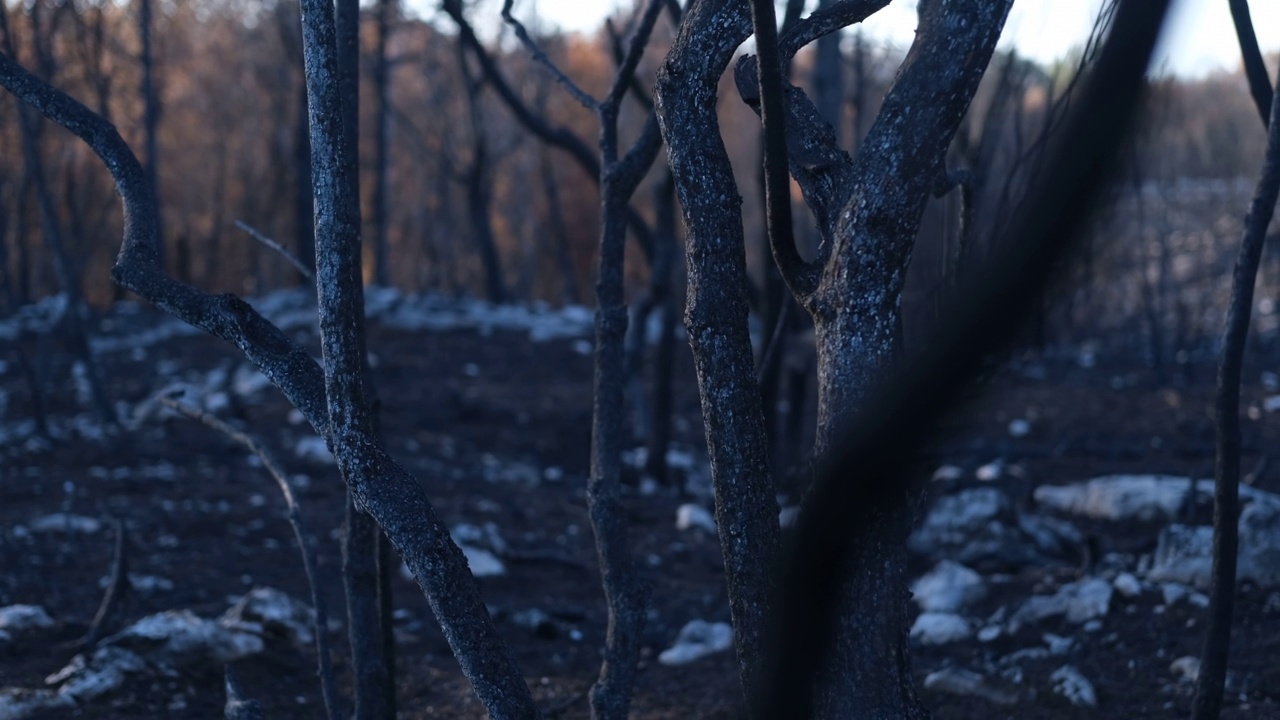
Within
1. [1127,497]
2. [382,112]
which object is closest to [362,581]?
[1127,497]

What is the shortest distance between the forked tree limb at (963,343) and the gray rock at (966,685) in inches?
84.7

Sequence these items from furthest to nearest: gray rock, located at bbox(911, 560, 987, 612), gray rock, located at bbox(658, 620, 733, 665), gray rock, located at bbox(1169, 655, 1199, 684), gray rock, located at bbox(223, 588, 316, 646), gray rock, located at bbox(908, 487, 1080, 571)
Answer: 1. gray rock, located at bbox(908, 487, 1080, 571)
2. gray rock, located at bbox(911, 560, 987, 612)
3. gray rock, located at bbox(658, 620, 733, 665)
4. gray rock, located at bbox(223, 588, 316, 646)
5. gray rock, located at bbox(1169, 655, 1199, 684)

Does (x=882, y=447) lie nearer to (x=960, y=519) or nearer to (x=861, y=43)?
(x=960, y=519)

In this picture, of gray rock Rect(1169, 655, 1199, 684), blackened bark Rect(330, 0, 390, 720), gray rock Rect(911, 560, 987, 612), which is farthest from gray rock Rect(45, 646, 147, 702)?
gray rock Rect(1169, 655, 1199, 684)

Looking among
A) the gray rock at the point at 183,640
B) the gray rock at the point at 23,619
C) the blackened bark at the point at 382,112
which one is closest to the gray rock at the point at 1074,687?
the gray rock at the point at 183,640

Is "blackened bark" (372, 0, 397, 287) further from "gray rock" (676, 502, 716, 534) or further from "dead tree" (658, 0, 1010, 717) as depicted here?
"dead tree" (658, 0, 1010, 717)

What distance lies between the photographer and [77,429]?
8.52 m

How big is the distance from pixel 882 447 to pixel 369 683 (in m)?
1.73

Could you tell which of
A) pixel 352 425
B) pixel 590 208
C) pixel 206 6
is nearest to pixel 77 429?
pixel 352 425

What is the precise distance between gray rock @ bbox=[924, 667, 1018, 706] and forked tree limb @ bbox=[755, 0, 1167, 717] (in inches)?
84.7

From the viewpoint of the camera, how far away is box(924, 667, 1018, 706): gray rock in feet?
13.2

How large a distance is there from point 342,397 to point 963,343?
1178 mm

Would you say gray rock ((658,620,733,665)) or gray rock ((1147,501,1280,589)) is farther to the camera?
gray rock ((658,620,733,665))

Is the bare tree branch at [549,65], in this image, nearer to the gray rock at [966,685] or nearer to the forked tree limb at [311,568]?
the forked tree limb at [311,568]
